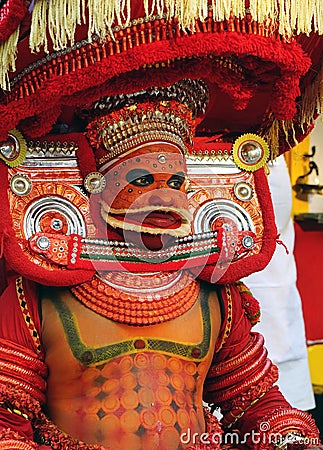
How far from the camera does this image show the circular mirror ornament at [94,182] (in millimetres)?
2008

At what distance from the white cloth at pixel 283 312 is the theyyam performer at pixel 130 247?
1268 mm

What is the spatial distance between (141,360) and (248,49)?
793 millimetres

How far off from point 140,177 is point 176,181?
0.10 metres

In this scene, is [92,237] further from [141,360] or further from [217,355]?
[217,355]

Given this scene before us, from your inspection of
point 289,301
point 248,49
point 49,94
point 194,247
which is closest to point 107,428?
point 194,247

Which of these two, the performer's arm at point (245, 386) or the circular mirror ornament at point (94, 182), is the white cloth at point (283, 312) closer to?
the performer's arm at point (245, 386)

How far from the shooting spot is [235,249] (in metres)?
2.11

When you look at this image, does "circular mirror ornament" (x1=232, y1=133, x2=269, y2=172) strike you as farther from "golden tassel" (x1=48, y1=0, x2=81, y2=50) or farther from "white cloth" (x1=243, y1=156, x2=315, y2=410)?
"white cloth" (x1=243, y1=156, x2=315, y2=410)

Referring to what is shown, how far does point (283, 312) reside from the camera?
3.47m

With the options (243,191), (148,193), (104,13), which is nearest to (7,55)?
(104,13)

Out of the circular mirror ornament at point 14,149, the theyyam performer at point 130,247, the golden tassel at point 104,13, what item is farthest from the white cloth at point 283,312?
the golden tassel at point 104,13

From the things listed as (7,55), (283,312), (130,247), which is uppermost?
(7,55)

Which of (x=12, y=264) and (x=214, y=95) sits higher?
(x=214, y=95)

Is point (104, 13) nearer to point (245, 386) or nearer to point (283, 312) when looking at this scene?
point (245, 386)
